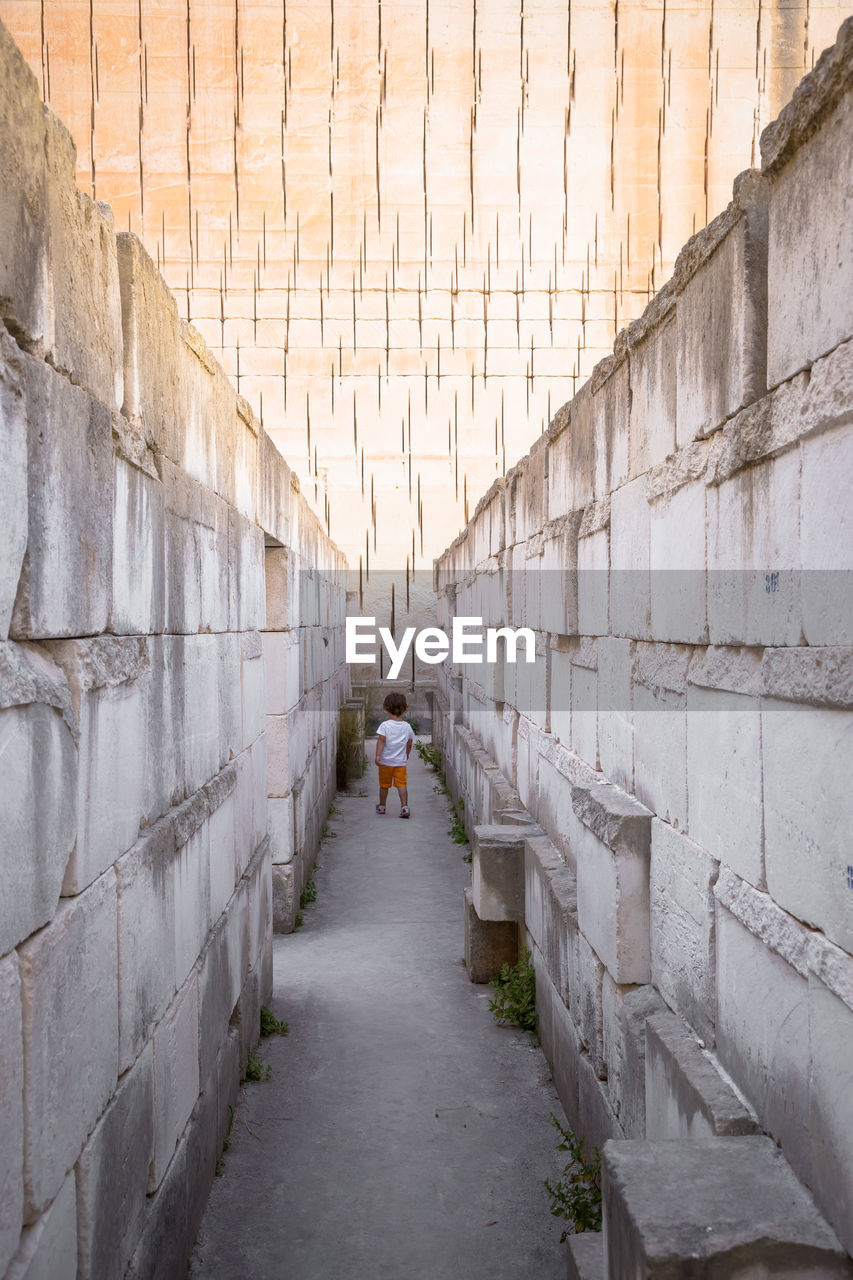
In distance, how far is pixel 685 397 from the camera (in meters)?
2.74

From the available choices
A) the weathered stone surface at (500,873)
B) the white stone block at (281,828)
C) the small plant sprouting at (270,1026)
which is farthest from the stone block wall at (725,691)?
the white stone block at (281,828)

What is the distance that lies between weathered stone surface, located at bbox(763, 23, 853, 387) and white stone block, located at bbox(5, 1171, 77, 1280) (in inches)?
82.7

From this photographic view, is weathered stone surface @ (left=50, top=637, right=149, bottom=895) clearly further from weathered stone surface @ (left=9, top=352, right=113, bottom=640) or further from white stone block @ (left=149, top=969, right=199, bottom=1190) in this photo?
white stone block @ (left=149, top=969, right=199, bottom=1190)

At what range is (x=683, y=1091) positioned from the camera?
94.4 inches

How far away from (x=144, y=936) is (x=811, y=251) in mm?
2200

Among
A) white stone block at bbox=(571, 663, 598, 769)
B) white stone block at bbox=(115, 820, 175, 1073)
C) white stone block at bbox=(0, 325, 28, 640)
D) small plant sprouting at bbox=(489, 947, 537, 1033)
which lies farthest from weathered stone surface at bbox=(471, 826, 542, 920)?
white stone block at bbox=(0, 325, 28, 640)

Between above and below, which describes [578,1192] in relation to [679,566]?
below

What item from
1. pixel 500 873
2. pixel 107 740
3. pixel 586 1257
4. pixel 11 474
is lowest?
pixel 586 1257

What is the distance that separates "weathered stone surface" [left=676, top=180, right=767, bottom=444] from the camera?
2.21m

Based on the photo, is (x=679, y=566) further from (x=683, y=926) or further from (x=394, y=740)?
(x=394, y=740)

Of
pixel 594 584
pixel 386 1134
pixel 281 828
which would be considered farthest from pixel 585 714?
pixel 281 828

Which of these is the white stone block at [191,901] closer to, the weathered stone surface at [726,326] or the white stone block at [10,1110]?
the white stone block at [10,1110]

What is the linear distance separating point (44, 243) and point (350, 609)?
15.8 m

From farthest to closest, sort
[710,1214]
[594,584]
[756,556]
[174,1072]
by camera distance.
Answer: [594,584], [174,1072], [756,556], [710,1214]
